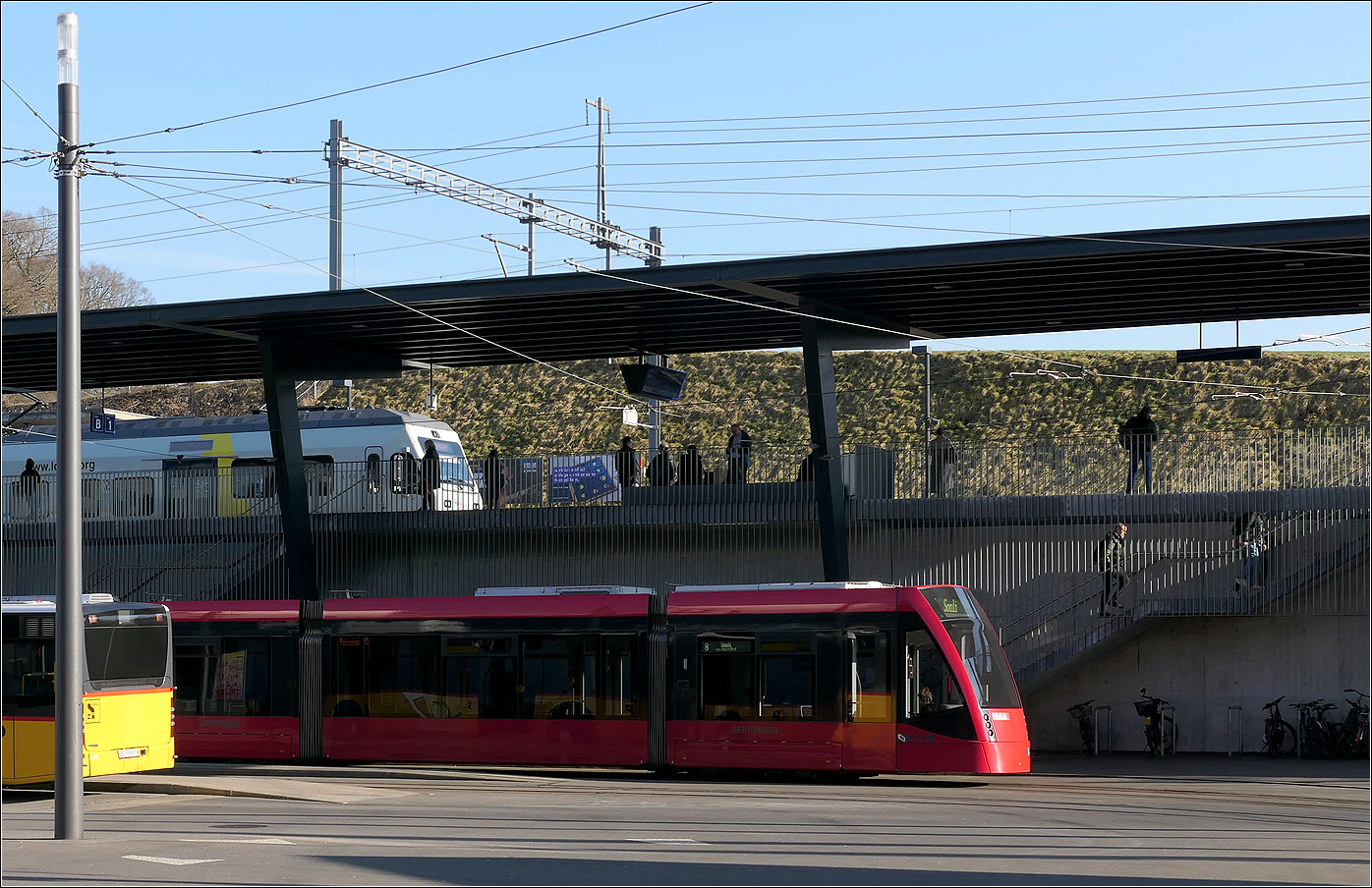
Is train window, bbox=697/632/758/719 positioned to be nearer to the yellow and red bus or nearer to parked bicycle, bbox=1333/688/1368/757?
the yellow and red bus

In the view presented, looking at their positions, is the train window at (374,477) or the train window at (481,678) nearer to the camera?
the train window at (481,678)

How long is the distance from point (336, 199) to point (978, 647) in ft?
76.7

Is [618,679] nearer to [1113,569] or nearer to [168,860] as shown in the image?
[1113,569]

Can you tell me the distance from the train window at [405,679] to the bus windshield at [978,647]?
7.59 m

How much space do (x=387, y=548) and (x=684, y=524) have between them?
672 centimetres

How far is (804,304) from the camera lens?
28.2 metres

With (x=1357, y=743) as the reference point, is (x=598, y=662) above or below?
above

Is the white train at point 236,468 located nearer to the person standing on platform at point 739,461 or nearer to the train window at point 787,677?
the person standing on platform at point 739,461

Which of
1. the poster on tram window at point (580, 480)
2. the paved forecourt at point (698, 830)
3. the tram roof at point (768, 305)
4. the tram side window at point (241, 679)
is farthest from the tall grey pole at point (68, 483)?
the poster on tram window at point (580, 480)

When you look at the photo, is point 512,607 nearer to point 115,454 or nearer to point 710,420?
point 115,454

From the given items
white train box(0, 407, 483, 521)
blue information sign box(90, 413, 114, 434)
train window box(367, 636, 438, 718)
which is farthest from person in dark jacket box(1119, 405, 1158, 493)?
blue information sign box(90, 413, 114, 434)

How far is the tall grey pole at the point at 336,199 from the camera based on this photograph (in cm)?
3828

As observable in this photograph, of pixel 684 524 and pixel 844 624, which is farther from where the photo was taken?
pixel 684 524

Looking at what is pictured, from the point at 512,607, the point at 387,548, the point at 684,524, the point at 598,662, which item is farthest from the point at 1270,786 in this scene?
the point at 387,548
